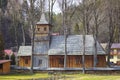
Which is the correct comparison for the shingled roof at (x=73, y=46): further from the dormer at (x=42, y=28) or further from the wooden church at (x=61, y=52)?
the dormer at (x=42, y=28)

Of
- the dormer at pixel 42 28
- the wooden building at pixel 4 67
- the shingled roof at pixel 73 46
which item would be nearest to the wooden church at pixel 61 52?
the shingled roof at pixel 73 46

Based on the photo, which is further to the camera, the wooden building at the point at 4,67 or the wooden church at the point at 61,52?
the wooden church at the point at 61,52

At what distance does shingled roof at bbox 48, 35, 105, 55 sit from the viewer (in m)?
55.4

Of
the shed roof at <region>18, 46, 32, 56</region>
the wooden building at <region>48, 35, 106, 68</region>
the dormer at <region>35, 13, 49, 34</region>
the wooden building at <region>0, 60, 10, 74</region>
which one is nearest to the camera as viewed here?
the wooden building at <region>0, 60, 10, 74</region>

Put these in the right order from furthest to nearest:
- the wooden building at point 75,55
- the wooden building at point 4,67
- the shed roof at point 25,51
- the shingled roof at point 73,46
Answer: the shed roof at point 25,51 → the shingled roof at point 73,46 → the wooden building at point 75,55 → the wooden building at point 4,67

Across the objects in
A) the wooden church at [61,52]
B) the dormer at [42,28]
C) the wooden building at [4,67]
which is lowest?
the wooden building at [4,67]

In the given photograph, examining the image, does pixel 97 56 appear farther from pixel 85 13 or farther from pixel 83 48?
pixel 85 13

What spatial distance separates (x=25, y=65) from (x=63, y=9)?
37.9 ft

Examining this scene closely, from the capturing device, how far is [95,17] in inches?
2141


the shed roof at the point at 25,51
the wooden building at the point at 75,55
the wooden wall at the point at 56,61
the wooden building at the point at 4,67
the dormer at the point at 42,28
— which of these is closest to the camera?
the wooden building at the point at 4,67

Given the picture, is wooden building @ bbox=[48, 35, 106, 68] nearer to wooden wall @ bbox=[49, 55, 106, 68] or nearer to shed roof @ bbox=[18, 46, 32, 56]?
wooden wall @ bbox=[49, 55, 106, 68]

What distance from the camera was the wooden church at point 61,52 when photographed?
182ft

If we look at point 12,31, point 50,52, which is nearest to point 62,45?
point 50,52

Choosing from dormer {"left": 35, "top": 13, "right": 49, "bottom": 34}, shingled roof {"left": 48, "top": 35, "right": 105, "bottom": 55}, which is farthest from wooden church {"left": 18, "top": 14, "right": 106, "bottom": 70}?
dormer {"left": 35, "top": 13, "right": 49, "bottom": 34}
